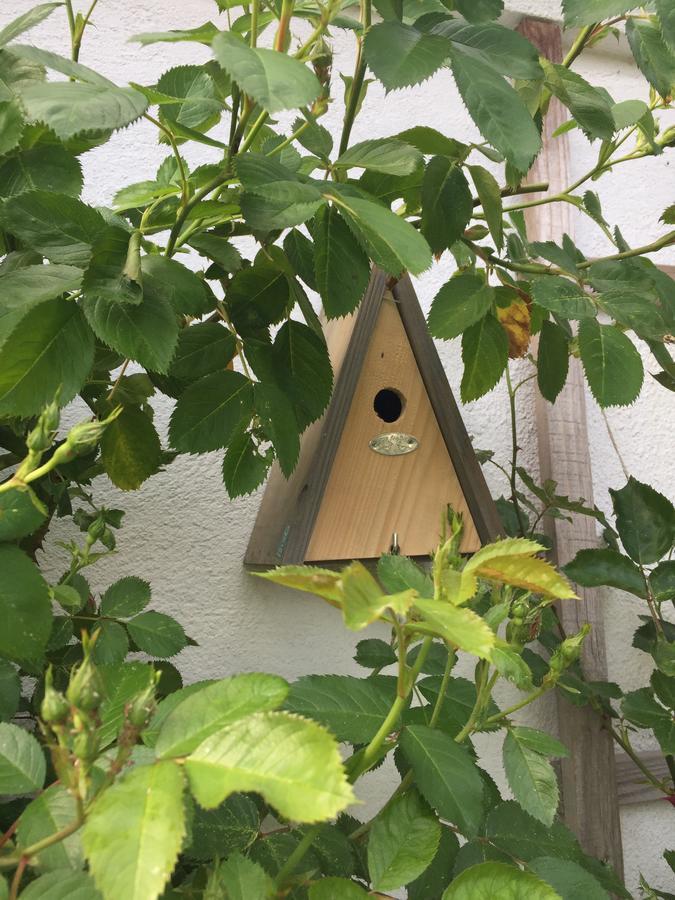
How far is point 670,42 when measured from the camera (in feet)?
1.94

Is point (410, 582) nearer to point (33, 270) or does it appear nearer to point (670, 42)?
point (33, 270)

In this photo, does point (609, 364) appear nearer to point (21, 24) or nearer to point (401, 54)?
point (401, 54)

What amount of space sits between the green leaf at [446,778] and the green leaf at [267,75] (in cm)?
38

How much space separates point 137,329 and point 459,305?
0.34 metres

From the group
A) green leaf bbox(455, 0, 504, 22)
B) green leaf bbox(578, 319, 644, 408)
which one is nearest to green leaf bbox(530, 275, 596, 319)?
green leaf bbox(578, 319, 644, 408)

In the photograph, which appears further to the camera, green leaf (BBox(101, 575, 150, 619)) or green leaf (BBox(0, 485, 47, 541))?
green leaf (BBox(101, 575, 150, 619))

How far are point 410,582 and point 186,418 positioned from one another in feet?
0.91

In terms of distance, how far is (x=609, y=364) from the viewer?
0.74 meters

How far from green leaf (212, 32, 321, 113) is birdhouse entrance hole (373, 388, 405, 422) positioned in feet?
1.77

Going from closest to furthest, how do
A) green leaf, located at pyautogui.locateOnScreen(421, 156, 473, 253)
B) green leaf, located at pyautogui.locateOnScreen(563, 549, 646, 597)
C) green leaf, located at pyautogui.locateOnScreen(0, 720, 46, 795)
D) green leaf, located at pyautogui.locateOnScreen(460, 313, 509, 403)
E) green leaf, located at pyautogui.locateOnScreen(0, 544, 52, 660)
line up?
green leaf, located at pyautogui.locateOnScreen(0, 720, 46, 795)
green leaf, located at pyautogui.locateOnScreen(0, 544, 52, 660)
green leaf, located at pyautogui.locateOnScreen(421, 156, 473, 253)
green leaf, located at pyautogui.locateOnScreen(460, 313, 509, 403)
green leaf, located at pyautogui.locateOnScreen(563, 549, 646, 597)

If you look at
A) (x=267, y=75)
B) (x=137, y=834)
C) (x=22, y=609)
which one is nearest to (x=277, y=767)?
(x=137, y=834)

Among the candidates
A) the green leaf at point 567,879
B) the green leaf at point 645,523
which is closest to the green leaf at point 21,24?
the green leaf at point 567,879

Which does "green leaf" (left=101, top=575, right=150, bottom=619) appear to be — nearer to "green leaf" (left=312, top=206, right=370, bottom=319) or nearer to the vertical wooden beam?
"green leaf" (left=312, top=206, right=370, bottom=319)

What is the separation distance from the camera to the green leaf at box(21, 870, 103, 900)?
331mm
